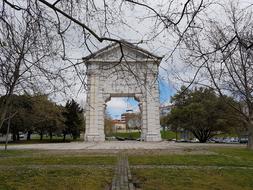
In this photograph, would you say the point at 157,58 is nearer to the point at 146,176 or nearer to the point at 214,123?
the point at 146,176

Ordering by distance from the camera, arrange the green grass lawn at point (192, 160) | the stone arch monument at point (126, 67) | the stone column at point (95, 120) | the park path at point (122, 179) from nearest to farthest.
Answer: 1. the stone arch monument at point (126, 67)
2. the park path at point (122, 179)
3. the green grass lawn at point (192, 160)
4. the stone column at point (95, 120)

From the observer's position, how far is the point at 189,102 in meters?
53.2

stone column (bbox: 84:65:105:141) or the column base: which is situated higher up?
stone column (bbox: 84:65:105:141)

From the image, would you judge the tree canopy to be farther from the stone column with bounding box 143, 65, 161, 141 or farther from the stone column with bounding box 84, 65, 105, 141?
the stone column with bounding box 84, 65, 105, 141

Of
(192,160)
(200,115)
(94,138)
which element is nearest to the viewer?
(192,160)

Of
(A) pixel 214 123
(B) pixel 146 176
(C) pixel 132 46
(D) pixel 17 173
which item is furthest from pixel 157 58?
(A) pixel 214 123

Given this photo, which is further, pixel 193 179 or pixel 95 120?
pixel 95 120

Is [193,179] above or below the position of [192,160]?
below

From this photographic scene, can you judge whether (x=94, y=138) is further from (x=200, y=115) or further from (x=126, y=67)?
(x=126, y=67)

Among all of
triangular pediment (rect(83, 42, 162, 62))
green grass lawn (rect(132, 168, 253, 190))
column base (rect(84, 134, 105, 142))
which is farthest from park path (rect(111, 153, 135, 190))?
column base (rect(84, 134, 105, 142))

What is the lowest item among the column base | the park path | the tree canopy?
the park path

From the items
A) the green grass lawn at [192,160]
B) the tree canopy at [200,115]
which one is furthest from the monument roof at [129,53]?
the tree canopy at [200,115]

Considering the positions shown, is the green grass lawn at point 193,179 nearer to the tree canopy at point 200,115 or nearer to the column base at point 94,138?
the column base at point 94,138

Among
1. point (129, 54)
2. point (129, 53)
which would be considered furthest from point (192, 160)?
point (129, 54)
